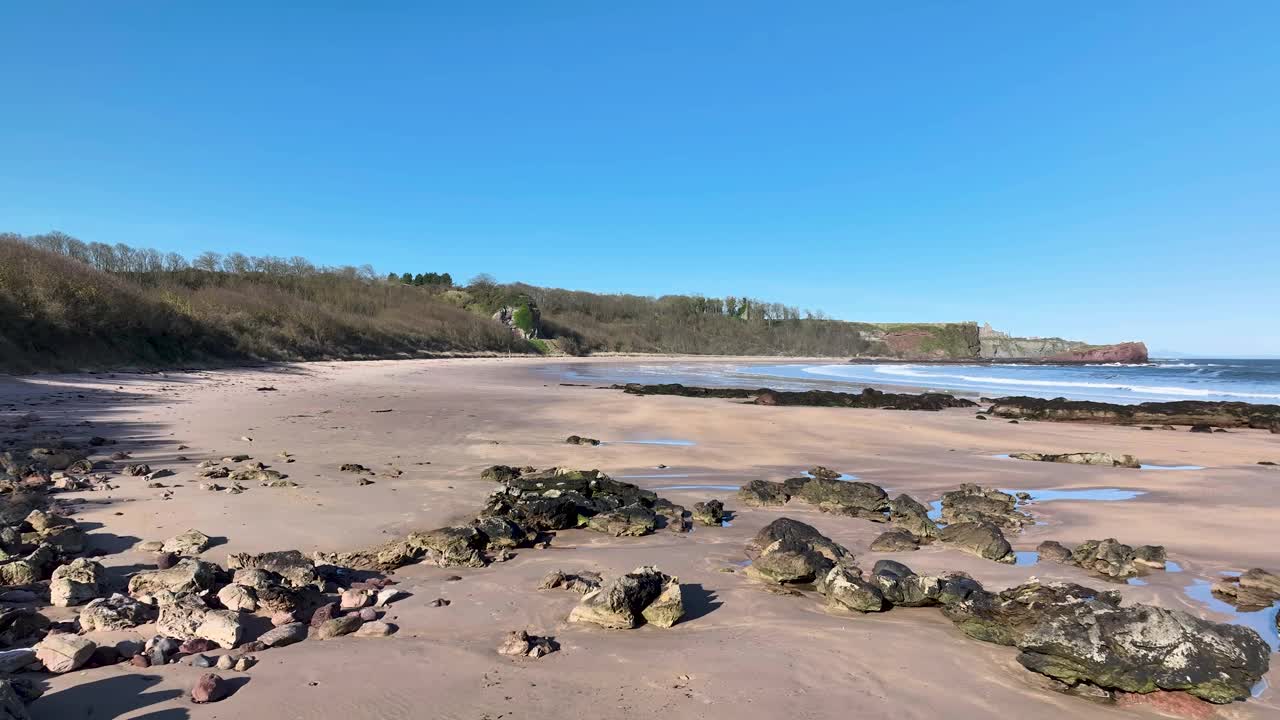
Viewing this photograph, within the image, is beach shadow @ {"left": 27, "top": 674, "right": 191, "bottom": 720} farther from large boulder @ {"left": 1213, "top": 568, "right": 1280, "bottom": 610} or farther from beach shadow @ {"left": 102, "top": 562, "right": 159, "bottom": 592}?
large boulder @ {"left": 1213, "top": 568, "right": 1280, "bottom": 610}

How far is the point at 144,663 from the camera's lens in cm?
320

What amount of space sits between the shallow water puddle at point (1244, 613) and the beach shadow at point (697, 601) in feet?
11.3

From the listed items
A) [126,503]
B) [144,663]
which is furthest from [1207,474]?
[126,503]

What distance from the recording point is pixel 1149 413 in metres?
18.2

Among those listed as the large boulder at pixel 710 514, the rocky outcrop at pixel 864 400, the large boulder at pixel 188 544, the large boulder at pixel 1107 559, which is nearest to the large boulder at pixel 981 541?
the large boulder at pixel 1107 559

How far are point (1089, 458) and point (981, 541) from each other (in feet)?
23.0

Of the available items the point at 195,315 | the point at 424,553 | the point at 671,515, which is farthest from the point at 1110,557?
the point at 195,315

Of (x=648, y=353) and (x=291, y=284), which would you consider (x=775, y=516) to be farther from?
(x=648, y=353)

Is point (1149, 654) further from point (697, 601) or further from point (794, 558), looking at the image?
point (697, 601)

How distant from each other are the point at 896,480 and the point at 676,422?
656 cm

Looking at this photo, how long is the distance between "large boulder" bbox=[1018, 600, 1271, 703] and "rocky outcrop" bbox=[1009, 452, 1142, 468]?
8359mm

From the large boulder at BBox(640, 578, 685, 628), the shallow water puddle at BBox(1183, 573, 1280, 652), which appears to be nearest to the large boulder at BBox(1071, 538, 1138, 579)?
the shallow water puddle at BBox(1183, 573, 1280, 652)

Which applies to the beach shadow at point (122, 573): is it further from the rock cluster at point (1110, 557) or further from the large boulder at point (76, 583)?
the rock cluster at point (1110, 557)

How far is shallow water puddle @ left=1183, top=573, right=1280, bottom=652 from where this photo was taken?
4129 millimetres
